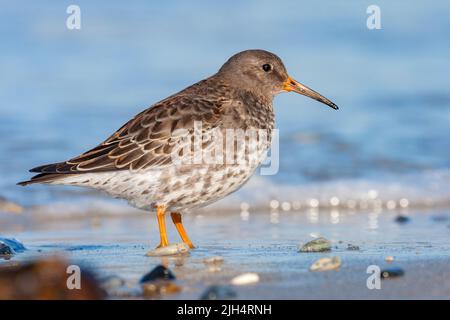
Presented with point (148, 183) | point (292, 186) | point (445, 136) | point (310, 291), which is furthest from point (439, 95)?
point (310, 291)

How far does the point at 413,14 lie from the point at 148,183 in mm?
16337

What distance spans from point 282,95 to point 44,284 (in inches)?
409

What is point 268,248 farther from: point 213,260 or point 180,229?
point 213,260

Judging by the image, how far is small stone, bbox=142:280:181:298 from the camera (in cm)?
600

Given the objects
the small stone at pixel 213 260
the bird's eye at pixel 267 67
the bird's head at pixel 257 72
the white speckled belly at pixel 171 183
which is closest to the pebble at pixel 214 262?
the small stone at pixel 213 260

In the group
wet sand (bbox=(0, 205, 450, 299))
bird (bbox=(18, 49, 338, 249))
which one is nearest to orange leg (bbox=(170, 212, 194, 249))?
wet sand (bbox=(0, 205, 450, 299))

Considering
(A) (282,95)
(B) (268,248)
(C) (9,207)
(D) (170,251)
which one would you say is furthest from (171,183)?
(A) (282,95)

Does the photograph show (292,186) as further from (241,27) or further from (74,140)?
(241,27)

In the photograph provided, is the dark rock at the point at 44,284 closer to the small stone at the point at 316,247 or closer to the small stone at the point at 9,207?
the small stone at the point at 316,247

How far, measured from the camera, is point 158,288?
6090 mm

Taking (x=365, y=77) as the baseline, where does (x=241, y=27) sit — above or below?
above

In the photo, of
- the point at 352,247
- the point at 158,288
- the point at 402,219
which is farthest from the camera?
the point at 402,219

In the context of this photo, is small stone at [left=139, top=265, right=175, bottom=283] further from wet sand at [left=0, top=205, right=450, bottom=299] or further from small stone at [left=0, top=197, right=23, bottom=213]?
small stone at [left=0, top=197, right=23, bottom=213]
